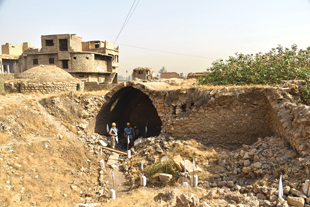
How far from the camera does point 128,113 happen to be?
1427 centimetres

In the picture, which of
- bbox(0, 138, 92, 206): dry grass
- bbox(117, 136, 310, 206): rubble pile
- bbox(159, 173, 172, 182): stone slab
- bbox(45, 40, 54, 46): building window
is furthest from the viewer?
bbox(45, 40, 54, 46): building window

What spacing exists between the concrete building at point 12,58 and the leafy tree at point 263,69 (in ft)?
84.8

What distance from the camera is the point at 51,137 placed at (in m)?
9.09

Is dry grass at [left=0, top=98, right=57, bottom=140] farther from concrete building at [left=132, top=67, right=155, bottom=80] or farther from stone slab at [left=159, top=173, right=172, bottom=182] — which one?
concrete building at [left=132, top=67, right=155, bottom=80]

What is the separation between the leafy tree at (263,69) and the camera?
1105 cm

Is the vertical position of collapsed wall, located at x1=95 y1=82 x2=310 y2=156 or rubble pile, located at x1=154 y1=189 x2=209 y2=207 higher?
collapsed wall, located at x1=95 y1=82 x2=310 y2=156

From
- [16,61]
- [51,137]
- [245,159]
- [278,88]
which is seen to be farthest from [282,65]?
[16,61]

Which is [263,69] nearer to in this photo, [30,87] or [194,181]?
[194,181]

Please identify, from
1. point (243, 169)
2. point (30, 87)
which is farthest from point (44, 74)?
point (243, 169)

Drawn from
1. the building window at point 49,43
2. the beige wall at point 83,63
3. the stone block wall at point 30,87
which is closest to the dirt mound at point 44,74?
the stone block wall at point 30,87

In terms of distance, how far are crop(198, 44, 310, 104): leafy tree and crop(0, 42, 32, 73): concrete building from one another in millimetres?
25857

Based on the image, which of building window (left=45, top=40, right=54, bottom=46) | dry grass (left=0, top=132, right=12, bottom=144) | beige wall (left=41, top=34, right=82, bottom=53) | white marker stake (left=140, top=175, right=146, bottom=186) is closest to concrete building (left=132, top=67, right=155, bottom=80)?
beige wall (left=41, top=34, right=82, bottom=53)

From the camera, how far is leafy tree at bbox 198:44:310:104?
36.2ft

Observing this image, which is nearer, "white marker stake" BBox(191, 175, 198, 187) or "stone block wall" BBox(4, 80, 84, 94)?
"white marker stake" BBox(191, 175, 198, 187)
